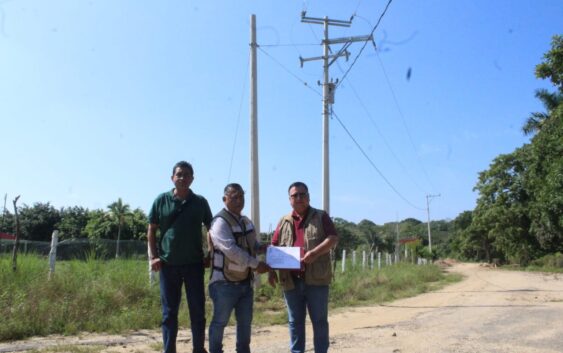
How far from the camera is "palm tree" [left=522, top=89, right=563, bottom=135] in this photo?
2859cm

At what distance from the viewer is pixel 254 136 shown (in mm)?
11469

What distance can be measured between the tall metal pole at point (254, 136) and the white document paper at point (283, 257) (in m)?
6.53

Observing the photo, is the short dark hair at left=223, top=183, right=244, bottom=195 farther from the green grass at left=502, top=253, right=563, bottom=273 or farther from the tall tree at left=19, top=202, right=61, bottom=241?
the tall tree at left=19, top=202, right=61, bottom=241

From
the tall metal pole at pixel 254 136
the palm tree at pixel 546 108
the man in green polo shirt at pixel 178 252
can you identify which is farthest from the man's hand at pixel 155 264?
the palm tree at pixel 546 108

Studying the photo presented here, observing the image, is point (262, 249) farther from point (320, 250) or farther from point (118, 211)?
point (118, 211)

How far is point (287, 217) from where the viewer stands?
4.75 metres

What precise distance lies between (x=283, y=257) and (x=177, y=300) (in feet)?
3.66

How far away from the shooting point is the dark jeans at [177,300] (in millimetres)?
4609

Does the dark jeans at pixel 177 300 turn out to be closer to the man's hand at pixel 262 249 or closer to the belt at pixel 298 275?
the man's hand at pixel 262 249

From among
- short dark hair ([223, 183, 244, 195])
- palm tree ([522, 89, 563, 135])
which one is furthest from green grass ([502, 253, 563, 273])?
short dark hair ([223, 183, 244, 195])

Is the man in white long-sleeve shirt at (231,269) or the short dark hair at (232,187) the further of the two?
the short dark hair at (232,187)

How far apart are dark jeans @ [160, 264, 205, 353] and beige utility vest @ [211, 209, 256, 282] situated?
1.35 ft

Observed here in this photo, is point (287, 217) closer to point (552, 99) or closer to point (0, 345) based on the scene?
point (0, 345)

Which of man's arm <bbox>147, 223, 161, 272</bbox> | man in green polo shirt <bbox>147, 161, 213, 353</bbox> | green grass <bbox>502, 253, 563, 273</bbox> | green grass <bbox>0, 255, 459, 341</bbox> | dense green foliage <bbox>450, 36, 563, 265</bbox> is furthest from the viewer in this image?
green grass <bbox>502, 253, 563, 273</bbox>
